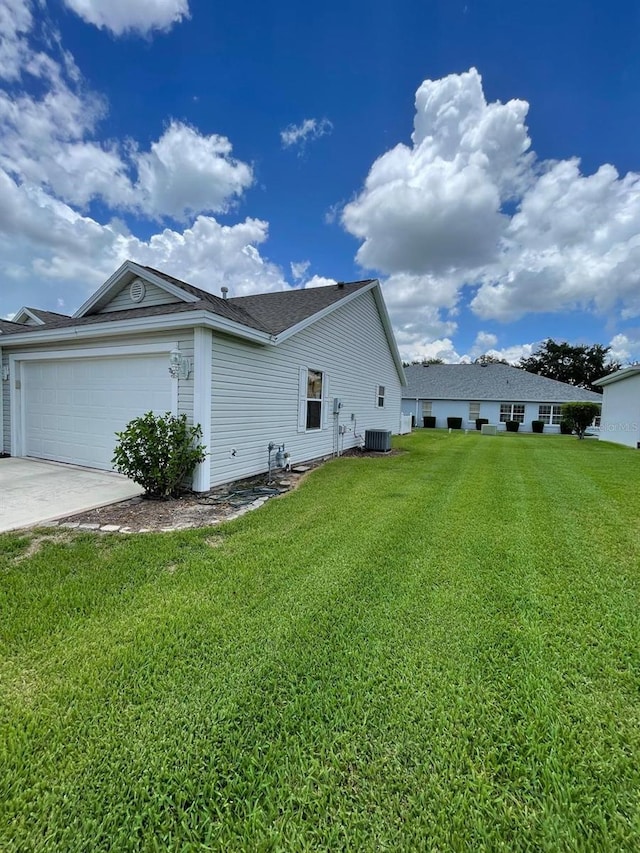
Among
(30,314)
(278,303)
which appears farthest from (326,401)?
(30,314)

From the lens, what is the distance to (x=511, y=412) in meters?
26.3

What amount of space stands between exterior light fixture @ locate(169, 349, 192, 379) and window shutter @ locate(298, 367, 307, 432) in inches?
131

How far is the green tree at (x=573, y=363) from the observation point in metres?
40.5

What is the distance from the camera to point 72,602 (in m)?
2.87

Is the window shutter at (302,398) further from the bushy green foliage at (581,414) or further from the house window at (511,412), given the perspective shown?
the house window at (511,412)

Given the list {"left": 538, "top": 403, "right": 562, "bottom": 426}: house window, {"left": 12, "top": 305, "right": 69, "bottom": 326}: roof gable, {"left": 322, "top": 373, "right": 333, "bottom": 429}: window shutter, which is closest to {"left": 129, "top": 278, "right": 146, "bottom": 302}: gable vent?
{"left": 322, "top": 373, "right": 333, "bottom": 429}: window shutter

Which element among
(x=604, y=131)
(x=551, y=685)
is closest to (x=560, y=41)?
(x=604, y=131)

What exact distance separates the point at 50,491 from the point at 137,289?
4.32 meters

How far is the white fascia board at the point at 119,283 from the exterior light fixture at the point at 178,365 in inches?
64.6

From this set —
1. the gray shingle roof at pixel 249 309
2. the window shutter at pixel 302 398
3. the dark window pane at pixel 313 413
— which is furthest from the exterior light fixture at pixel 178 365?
the dark window pane at pixel 313 413

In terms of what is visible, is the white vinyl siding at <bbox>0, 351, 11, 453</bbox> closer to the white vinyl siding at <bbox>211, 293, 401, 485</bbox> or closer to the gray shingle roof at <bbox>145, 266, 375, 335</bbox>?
the gray shingle roof at <bbox>145, 266, 375, 335</bbox>

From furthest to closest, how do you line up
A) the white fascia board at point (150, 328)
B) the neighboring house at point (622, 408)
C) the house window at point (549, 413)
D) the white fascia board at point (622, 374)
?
the house window at point (549, 413)
the neighboring house at point (622, 408)
the white fascia board at point (622, 374)
the white fascia board at point (150, 328)

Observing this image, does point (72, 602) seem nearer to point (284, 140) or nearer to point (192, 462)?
point (192, 462)

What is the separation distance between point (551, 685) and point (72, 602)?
3319mm
